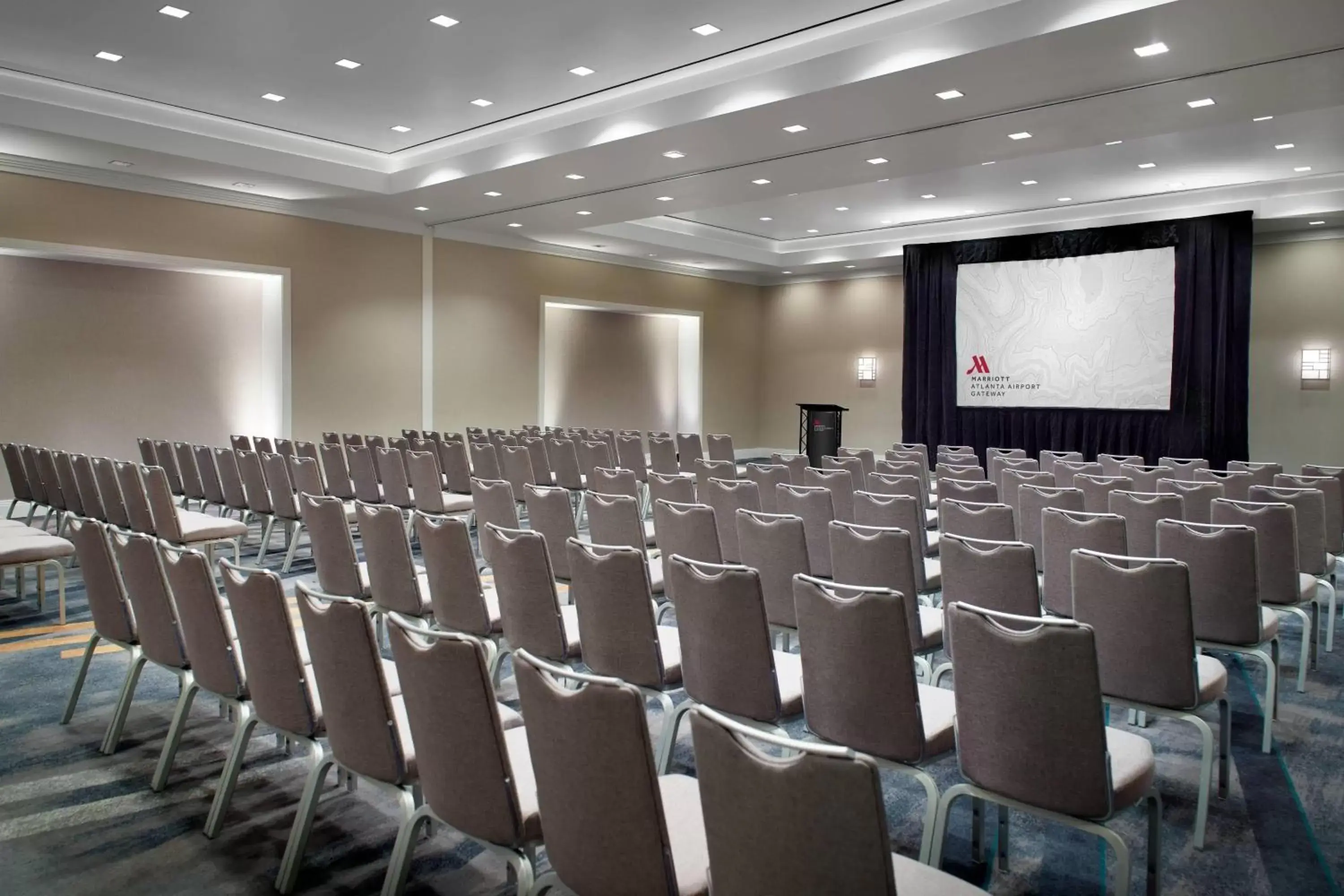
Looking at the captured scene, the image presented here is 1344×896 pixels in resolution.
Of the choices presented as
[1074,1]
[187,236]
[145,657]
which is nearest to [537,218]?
[187,236]

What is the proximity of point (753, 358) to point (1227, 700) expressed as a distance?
1603 centimetres

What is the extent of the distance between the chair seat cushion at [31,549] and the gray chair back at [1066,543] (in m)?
4.88

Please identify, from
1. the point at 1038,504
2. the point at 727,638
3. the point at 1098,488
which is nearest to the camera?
the point at 727,638

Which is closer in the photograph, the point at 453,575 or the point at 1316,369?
the point at 453,575

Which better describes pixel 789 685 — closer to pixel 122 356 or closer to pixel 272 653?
pixel 272 653

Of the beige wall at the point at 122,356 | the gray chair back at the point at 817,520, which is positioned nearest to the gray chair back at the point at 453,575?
the gray chair back at the point at 817,520

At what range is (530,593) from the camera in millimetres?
3371

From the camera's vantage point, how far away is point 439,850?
9.09 feet

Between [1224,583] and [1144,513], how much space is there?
49.6 inches

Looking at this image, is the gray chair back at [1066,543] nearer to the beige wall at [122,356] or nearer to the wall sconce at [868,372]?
the beige wall at [122,356]

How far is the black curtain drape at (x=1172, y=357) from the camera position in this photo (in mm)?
11938

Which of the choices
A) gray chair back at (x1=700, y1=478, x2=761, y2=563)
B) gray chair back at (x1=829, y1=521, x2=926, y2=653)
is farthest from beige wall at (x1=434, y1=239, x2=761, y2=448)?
gray chair back at (x1=829, y1=521, x2=926, y2=653)

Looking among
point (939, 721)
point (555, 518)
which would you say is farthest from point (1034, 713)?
point (555, 518)

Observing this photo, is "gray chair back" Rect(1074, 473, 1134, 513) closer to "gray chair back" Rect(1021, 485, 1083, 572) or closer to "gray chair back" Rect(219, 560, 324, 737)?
"gray chair back" Rect(1021, 485, 1083, 572)
